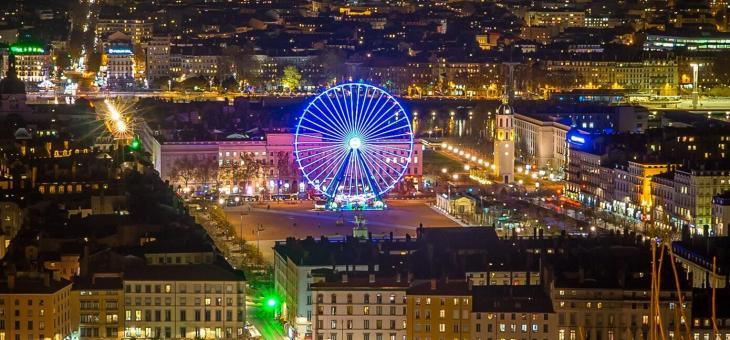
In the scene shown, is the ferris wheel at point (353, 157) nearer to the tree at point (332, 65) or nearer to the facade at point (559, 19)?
the tree at point (332, 65)

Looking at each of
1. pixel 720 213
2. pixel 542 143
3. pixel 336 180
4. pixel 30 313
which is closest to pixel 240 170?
pixel 336 180

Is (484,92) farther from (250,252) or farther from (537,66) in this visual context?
(250,252)

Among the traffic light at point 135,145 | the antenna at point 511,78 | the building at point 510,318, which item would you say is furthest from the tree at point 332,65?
the building at point 510,318

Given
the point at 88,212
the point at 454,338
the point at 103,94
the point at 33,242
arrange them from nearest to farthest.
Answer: the point at 454,338
the point at 33,242
the point at 88,212
the point at 103,94

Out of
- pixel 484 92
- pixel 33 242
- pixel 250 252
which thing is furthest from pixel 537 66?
pixel 33 242

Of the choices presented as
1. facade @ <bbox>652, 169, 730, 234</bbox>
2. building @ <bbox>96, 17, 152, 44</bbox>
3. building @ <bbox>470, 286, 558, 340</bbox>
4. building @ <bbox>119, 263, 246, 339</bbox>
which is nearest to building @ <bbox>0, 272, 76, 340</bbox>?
building @ <bbox>119, 263, 246, 339</bbox>

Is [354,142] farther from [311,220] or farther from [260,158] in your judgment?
[260,158]
